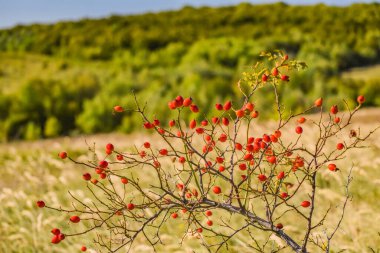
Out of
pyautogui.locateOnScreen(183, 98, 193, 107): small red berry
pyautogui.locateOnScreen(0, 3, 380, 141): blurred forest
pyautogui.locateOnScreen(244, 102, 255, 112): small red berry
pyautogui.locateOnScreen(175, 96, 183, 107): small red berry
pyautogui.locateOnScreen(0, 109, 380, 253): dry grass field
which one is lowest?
pyautogui.locateOnScreen(175, 96, 183, 107): small red berry

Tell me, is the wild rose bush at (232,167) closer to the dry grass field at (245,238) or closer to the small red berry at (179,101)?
the small red berry at (179,101)

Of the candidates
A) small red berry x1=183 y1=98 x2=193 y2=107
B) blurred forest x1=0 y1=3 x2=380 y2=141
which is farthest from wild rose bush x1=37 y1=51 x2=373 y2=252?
blurred forest x1=0 y1=3 x2=380 y2=141

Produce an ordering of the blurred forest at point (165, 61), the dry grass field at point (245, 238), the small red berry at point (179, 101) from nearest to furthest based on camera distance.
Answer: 1. the small red berry at point (179, 101)
2. the dry grass field at point (245, 238)
3. the blurred forest at point (165, 61)

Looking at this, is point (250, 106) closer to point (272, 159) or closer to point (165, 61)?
point (272, 159)

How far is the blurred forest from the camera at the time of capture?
2153 centimetres

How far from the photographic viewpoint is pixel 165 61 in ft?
118

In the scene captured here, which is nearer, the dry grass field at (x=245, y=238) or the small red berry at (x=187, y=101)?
the small red berry at (x=187, y=101)

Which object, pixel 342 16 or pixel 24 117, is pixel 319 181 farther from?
pixel 342 16

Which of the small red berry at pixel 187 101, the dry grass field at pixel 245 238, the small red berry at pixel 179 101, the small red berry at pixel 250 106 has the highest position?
the dry grass field at pixel 245 238

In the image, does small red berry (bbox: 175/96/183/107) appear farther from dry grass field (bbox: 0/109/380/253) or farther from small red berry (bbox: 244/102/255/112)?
dry grass field (bbox: 0/109/380/253)

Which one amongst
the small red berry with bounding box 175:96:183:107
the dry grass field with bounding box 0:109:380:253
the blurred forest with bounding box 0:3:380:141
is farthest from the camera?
the blurred forest with bounding box 0:3:380:141

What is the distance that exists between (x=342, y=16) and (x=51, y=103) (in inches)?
1017

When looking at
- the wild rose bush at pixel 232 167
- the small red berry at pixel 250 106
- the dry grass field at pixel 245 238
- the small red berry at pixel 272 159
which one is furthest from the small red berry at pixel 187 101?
the dry grass field at pixel 245 238

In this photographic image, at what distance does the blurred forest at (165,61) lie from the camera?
21531 mm
